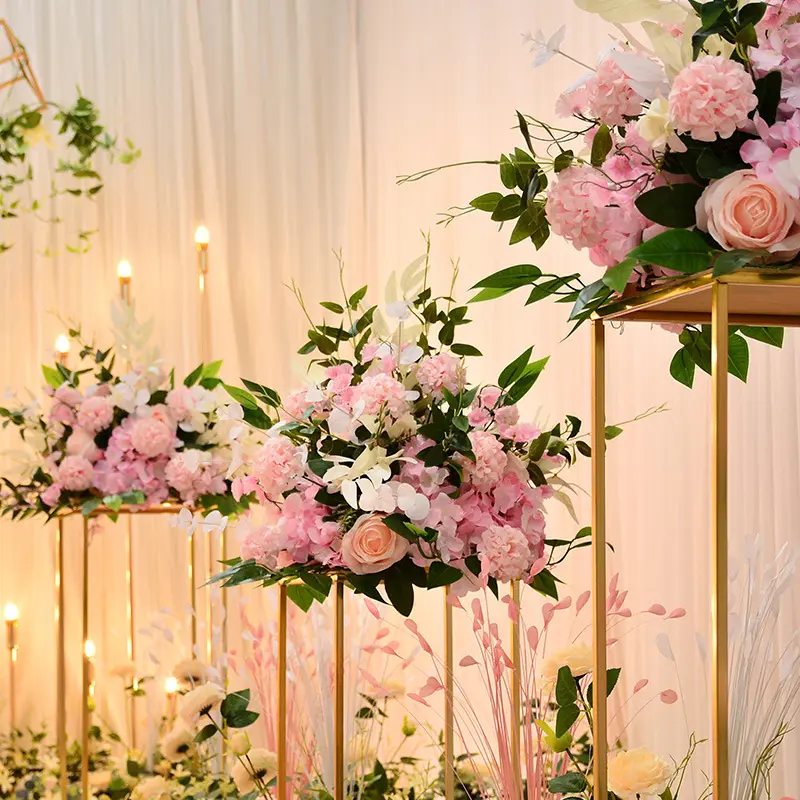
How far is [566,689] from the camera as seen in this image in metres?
1.29

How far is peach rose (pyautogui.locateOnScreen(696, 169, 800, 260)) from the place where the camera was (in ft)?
2.87

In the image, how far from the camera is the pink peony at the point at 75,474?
2.14 m

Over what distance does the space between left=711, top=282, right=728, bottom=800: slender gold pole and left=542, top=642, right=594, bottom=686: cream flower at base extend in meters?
0.49

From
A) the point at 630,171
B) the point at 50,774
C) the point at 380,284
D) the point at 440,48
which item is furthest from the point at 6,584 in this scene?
the point at 630,171

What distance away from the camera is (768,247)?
2.89 ft

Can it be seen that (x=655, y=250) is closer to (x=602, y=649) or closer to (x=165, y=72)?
(x=602, y=649)

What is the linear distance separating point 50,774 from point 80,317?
1.36 m

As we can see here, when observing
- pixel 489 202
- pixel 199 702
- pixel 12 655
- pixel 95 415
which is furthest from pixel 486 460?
pixel 12 655

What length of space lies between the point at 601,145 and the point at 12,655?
2333 mm

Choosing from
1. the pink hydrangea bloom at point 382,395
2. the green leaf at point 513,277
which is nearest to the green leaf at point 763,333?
the green leaf at point 513,277

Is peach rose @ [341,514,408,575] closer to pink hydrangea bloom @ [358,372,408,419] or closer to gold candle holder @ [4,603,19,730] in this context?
pink hydrangea bloom @ [358,372,408,419]

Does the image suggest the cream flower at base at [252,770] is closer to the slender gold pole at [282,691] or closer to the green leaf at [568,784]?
the slender gold pole at [282,691]

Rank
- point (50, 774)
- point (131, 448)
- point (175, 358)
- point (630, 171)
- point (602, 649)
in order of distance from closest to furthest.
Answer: point (630, 171) < point (602, 649) < point (131, 448) < point (50, 774) < point (175, 358)

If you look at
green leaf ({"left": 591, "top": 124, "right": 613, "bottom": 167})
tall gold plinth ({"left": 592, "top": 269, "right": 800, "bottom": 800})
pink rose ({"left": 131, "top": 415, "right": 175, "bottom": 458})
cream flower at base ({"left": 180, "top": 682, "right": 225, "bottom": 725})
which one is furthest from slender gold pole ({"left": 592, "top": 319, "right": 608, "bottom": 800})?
pink rose ({"left": 131, "top": 415, "right": 175, "bottom": 458})
